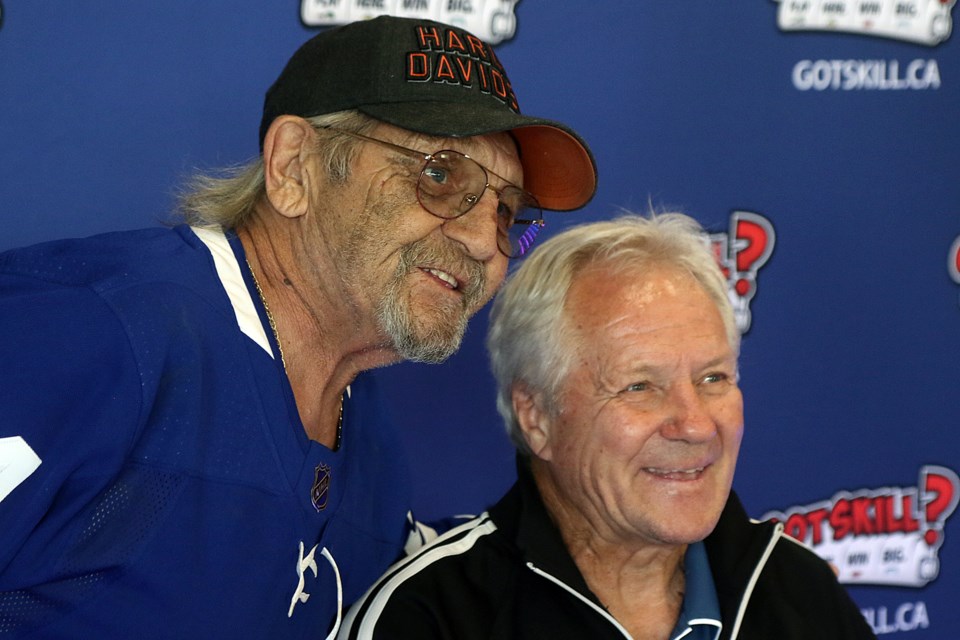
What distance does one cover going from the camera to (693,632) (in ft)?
4.50

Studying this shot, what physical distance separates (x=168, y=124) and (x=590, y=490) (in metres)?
0.83

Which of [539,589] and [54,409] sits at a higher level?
[54,409]

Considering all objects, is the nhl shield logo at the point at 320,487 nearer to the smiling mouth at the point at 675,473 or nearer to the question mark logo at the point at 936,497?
the smiling mouth at the point at 675,473

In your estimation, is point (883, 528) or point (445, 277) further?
point (883, 528)

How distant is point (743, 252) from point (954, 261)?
454 millimetres

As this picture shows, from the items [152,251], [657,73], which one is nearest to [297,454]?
[152,251]

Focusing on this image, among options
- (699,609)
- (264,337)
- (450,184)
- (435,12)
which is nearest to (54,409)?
(264,337)

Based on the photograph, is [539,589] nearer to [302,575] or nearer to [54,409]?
[302,575]

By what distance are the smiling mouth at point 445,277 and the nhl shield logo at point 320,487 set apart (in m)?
0.26

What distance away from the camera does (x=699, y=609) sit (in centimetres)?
136

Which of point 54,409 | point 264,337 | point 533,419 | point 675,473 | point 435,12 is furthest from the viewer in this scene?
point 435,12

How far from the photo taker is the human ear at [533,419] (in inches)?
55.2

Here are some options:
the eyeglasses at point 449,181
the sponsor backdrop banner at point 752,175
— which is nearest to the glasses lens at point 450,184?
the eyeglasses at point 449,181

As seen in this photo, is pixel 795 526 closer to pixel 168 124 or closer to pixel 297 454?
pixel 297 454
